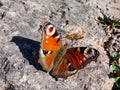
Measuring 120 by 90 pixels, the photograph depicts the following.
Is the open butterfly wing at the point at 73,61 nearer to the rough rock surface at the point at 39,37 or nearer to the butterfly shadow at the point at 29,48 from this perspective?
the rough rock surface at the point at 39,37

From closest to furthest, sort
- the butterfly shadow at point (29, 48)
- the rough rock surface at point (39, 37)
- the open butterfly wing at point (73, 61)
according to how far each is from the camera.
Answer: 1. the open butterfly wing at point (73, 61)
2. the rough rock surface at point (39, 37)
3. the butterfly shadow at point (29, 48)

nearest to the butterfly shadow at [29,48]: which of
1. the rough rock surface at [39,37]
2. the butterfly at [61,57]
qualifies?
the rough rock surface at [39,37]

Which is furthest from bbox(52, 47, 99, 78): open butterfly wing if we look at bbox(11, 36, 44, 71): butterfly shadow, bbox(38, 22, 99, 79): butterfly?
bbox(11, 36, 44, 71): butterfly shadow

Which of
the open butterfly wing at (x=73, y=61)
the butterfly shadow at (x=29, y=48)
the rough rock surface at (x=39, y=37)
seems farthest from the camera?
the butterfly shadow at (x=29, y=48)

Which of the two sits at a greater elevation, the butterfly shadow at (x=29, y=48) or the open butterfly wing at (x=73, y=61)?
the open butterfly wing at (x=73, y=61)

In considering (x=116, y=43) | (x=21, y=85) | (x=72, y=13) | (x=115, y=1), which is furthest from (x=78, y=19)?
(x=21, y=85)

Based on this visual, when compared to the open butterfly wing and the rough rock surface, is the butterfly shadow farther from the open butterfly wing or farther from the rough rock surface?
the open butterfly wing

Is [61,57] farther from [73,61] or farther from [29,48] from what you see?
[29,48]

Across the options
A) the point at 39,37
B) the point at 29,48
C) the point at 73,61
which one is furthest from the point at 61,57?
the point at 39,37
